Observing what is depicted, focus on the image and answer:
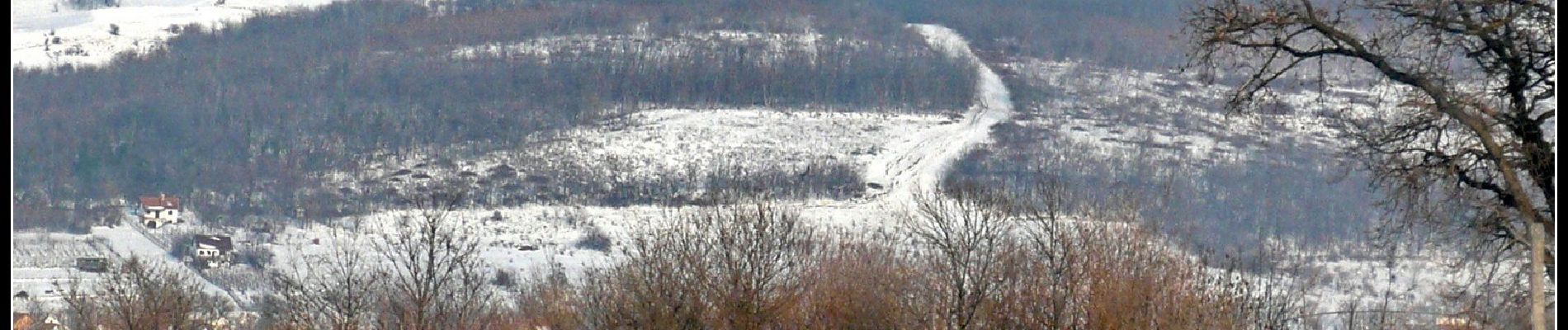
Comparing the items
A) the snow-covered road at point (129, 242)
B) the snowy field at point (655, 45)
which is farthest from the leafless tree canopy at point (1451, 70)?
the snowy field at point (655, 45)

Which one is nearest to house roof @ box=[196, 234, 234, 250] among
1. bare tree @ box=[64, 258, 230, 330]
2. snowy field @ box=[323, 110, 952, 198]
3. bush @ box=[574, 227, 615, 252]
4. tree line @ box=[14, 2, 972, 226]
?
tree line @ box=[14, 2, 972, 226]

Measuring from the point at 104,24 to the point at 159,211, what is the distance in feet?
232

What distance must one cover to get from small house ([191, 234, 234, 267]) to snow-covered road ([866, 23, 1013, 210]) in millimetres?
35009

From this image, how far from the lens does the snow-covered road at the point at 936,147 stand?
102562mm

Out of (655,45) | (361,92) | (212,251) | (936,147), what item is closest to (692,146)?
(936,147)

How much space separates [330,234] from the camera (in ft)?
331

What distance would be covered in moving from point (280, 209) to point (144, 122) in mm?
36460

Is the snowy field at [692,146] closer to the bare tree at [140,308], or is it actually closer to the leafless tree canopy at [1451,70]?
the bare tree at [140,308]

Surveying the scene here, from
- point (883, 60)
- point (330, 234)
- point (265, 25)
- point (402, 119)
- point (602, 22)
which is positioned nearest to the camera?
point (330, 234)

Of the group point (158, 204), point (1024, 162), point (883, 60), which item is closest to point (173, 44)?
point (158, 204)

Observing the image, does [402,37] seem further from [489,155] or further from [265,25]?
[489,155]

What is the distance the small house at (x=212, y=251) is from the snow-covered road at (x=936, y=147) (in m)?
35.0

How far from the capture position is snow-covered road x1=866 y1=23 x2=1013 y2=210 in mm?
102562

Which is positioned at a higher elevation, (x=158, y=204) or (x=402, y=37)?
(x=402, y=37)
